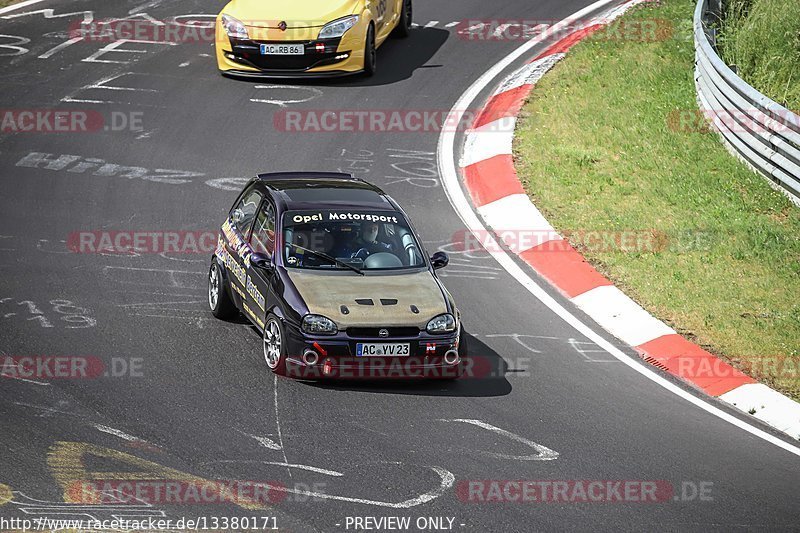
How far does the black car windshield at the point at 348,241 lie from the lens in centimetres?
1062

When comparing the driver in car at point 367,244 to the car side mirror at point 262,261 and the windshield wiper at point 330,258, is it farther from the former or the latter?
the car side mirror at point 262,261

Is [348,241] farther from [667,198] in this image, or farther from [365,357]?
[667,198]

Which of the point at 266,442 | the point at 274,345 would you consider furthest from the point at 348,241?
the point at 266,442

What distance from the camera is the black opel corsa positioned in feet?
32.0

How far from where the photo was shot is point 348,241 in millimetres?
10812

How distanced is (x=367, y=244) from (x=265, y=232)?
0.97 meters

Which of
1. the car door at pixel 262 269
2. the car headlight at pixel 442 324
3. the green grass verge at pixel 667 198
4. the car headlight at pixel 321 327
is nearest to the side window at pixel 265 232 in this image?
the car door at pixel 262 269

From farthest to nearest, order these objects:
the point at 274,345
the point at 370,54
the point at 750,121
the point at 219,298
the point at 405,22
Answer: the point at 405,22 → the point at 370,54 → the point at 750,121 → the point at 219,298 → the point at 274,345

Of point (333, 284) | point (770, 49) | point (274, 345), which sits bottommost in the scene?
point (274, 345)

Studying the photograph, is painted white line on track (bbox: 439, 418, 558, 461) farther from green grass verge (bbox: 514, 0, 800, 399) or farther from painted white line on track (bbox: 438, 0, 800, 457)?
green grass verge (bbox: 514, 0, 800, 399)

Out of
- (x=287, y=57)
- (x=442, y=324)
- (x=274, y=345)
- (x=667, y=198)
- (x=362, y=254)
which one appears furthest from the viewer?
(x=287, y=57)

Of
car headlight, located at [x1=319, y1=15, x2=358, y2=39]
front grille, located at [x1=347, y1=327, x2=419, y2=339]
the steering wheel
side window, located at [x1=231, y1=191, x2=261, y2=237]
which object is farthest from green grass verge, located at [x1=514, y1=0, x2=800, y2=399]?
side window, located at [x1=231, y1=191, x2=261, y2=237]

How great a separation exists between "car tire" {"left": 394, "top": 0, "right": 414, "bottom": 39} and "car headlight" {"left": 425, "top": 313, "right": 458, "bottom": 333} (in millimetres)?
10884

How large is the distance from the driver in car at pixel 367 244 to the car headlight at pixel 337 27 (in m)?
7.08
